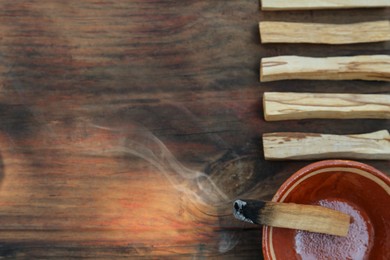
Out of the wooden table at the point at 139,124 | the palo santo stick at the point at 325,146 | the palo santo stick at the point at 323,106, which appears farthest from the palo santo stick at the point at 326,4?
the palo santo stick at the point at 325,146

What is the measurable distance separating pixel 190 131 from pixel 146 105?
136mm

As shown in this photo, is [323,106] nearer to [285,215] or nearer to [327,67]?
[327,67]

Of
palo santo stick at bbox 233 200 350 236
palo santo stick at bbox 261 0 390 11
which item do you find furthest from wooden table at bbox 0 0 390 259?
palo santo stick at bbox 233 200 350 236

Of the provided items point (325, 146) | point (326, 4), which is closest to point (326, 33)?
point (326, 4)

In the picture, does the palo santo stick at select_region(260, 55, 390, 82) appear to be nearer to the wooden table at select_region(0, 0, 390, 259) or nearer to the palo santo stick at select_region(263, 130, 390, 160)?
the wooden table at select_region(0, 0, 390, 259)

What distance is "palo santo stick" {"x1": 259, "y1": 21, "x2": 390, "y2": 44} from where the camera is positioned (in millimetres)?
1304

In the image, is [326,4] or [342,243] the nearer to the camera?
[342,243]

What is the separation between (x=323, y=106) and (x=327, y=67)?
0.36 feet

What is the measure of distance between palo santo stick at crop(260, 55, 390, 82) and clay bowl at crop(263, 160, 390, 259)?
303mm

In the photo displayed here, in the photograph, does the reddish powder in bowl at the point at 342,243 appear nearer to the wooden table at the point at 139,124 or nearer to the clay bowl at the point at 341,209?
the clay bowl at the point at 341,209

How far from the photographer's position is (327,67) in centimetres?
127

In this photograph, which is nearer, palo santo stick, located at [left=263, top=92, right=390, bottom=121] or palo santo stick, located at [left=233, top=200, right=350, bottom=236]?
palo santo stick, located at [left=233, top=200, right=350, bottom=236]

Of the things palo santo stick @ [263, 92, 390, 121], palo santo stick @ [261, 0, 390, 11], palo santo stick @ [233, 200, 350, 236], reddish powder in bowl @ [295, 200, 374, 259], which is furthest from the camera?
palo santo stick @ [261, 0, 390, 11]

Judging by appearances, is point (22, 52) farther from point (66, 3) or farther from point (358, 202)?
point (358, 202)
